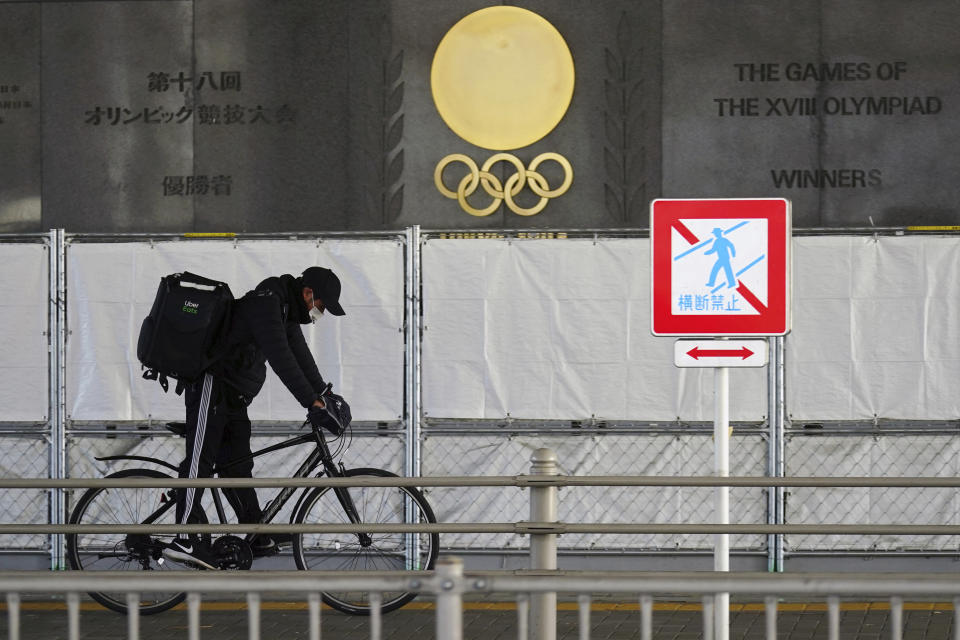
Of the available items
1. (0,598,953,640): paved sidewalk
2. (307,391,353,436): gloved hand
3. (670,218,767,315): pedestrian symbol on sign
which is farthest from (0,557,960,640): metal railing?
(307,391,353,436): gloved hand

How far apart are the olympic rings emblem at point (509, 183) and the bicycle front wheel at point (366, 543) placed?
2382 mm

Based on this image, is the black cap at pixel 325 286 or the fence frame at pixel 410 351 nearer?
the black cap at pixel 325 286

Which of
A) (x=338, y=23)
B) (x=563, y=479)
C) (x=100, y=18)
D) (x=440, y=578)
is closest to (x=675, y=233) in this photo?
(x=563, y=479)

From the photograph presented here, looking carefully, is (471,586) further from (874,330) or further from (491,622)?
(874,330)

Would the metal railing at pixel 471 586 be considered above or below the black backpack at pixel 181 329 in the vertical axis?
below

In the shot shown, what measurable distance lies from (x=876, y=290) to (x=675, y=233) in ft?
11.4

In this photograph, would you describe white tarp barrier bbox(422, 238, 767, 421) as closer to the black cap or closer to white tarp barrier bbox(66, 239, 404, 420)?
white tarp barrier bbox(66, 239, 404, 420)

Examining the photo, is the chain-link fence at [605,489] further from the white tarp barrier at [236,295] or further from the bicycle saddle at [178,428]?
the bicycle saddle at [178,428]

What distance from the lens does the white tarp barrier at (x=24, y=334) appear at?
1108cm

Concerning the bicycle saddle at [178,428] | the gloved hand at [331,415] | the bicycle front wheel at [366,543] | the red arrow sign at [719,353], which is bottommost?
the bicycle front wheel at [366,543]

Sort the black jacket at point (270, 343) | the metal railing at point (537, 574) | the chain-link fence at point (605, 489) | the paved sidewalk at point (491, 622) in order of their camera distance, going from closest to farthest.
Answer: the metal railing at point (537, 574)
the paved sidewalk at point (491, 622)
the black jacket at point (270, 343)
the chain-link fence at point (605, 489)

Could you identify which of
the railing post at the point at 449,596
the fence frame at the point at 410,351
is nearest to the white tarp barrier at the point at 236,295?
the fence frame at the point at 410,351

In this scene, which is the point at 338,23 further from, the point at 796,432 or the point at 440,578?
the point at 440,578

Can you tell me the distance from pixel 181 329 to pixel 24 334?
2.80 meters
